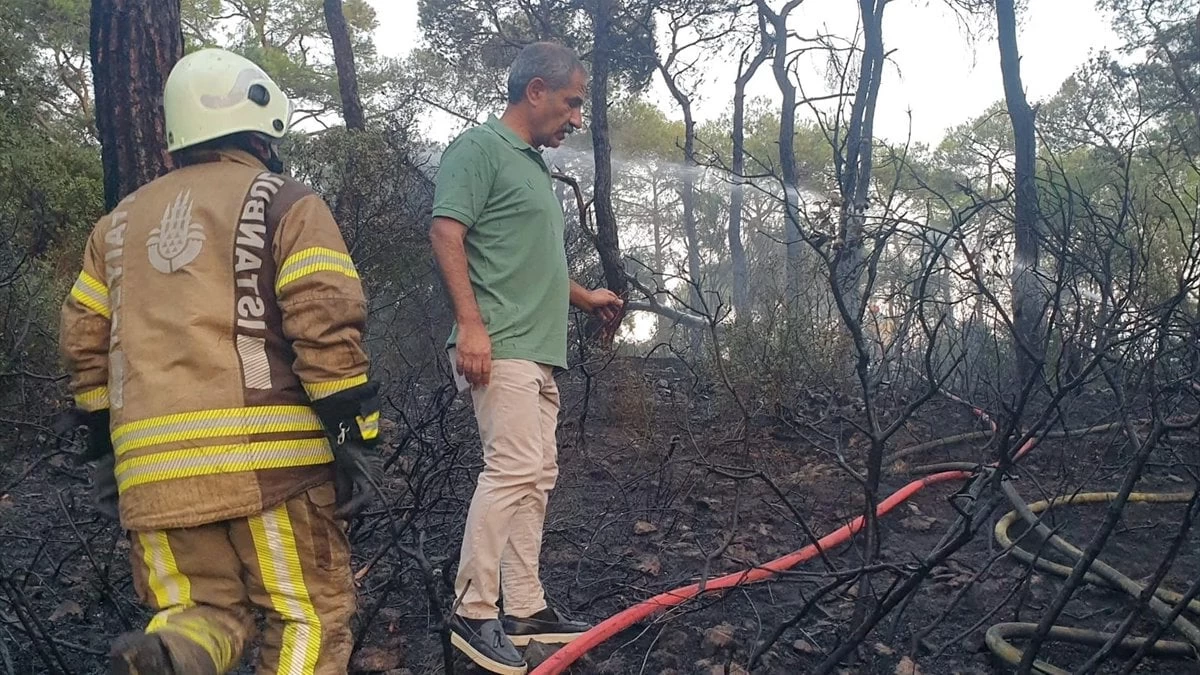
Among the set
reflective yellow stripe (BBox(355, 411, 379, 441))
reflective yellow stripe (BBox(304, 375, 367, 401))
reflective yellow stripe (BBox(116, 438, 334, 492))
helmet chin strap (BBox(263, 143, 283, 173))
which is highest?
helmet chin strap (BBox(263, 143, 283, 173))

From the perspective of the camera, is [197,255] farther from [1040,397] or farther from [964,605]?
[1040,397]

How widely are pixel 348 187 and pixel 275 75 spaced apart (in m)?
16.3

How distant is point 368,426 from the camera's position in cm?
216

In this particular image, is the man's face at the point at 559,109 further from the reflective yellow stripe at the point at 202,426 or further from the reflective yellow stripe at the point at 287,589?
the reflective yellow stripe at the point at 287,589

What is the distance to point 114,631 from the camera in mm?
3137

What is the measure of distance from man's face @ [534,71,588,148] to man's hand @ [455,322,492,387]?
717mm

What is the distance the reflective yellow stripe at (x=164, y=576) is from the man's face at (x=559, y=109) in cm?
165

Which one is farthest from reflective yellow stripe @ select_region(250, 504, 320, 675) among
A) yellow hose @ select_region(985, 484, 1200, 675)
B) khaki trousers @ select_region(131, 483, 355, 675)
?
yellow hose @ select_region(985, 484, 1200, 675)

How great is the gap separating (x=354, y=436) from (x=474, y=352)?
1.86ft

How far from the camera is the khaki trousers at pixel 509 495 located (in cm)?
262

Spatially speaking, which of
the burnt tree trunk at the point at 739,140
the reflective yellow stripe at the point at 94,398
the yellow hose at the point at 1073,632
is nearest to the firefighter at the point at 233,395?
the reflective yellow stripe at the point at 94,398

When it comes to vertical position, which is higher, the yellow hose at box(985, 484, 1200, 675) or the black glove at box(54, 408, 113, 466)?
the black glove at box(54, 408, 113, 466)

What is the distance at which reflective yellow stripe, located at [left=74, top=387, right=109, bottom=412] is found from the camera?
2295mm

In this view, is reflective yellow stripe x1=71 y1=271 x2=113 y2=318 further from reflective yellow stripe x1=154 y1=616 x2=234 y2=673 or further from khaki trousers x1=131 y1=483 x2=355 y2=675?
reflective yellow stripe x1=154 y1=616 x2=234 y2=673
